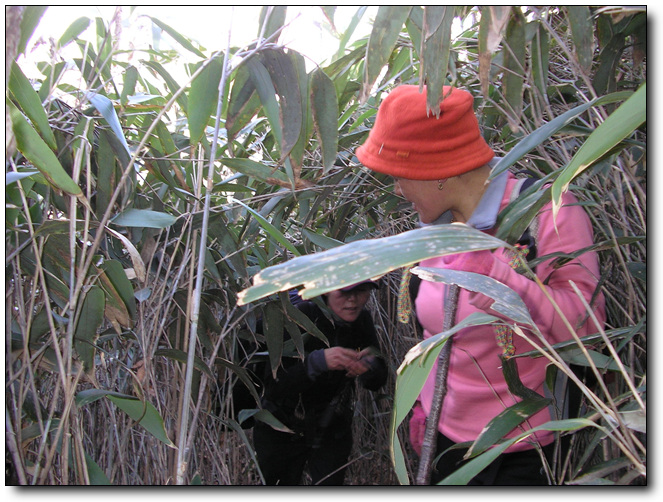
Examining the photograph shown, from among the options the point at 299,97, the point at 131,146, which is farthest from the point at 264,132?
the point at 299,97

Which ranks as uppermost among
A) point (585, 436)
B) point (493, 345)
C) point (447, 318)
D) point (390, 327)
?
point (447, 318)

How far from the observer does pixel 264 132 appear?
104 cm

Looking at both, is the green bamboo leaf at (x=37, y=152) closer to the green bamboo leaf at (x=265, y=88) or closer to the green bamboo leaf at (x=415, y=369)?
the green bamboo leaf at (x=265, y=88)

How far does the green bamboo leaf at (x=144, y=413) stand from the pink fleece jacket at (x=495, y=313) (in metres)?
0.34

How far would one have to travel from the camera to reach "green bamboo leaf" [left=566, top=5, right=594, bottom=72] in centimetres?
57

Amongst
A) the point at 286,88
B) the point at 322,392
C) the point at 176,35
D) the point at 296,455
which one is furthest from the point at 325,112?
the point at 296,455

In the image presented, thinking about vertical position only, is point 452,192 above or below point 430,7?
below

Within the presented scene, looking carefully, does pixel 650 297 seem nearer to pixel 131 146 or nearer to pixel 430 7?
pixel 430 7

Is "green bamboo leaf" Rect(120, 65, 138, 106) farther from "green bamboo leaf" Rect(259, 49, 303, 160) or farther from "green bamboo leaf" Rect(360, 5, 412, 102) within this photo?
"green bamboo leaf" Rect(360, 5, 412, 102)

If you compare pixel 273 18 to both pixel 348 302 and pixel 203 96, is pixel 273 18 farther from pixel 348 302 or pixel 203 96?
pixel 348 302

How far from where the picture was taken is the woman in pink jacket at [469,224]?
618mm

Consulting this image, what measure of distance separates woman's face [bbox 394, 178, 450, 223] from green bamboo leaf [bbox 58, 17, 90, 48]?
1.54ft

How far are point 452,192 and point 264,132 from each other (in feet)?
1.53

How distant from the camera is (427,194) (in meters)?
0.70
